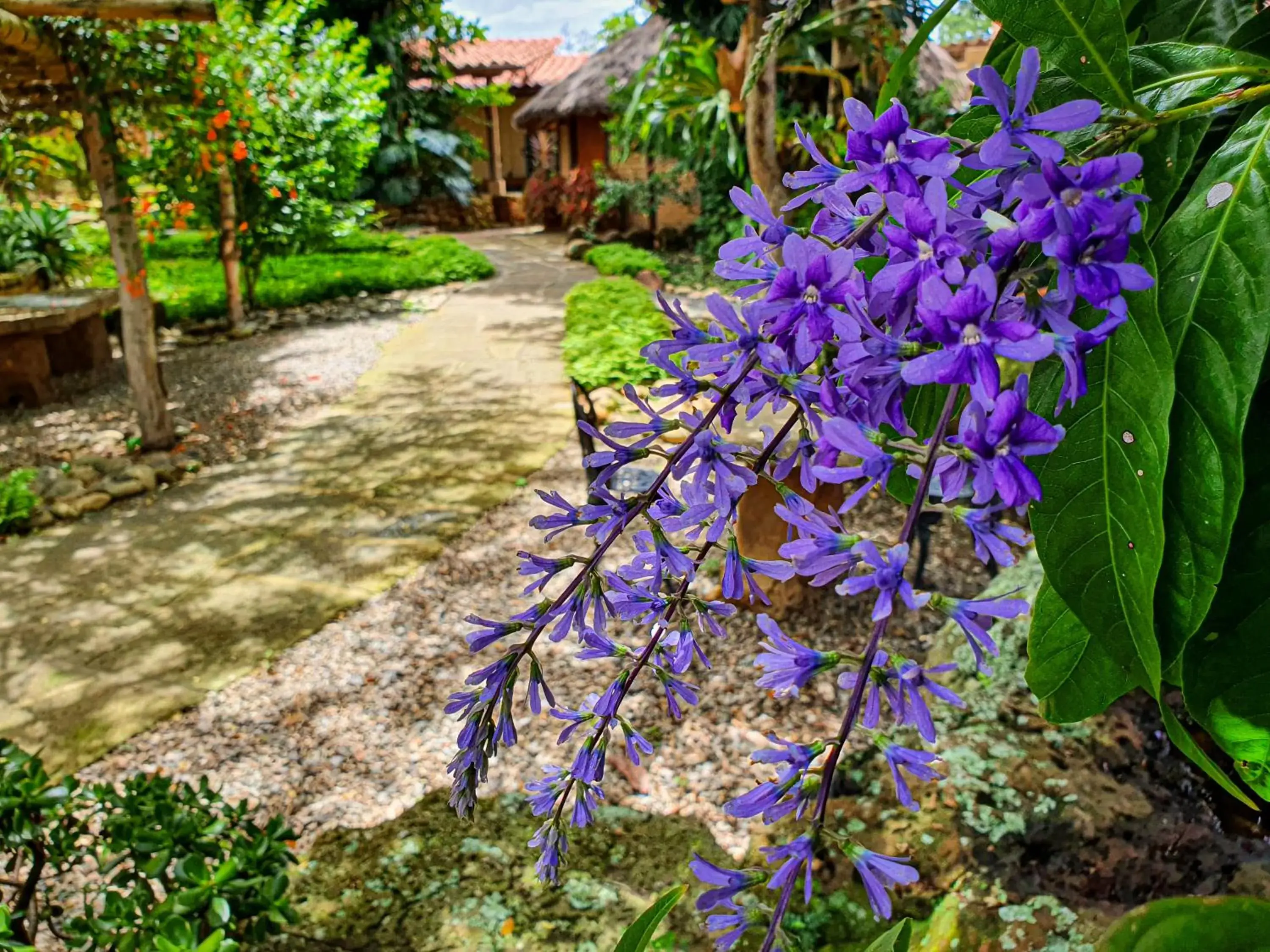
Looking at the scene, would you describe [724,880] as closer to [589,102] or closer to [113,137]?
[113,137]

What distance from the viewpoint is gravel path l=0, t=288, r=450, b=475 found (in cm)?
648

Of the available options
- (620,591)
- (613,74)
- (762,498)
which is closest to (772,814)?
(620,591)

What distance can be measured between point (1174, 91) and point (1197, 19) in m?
0.30

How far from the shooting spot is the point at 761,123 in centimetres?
477

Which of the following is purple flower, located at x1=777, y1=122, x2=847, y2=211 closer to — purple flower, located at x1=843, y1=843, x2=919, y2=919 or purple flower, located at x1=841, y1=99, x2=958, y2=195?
purple flower, located at x1=841, y1=99, x2=958, y2=195

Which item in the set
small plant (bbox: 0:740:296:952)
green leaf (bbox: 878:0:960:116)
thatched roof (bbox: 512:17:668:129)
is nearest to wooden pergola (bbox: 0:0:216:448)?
small plant (bbox: 0:740:296:952)

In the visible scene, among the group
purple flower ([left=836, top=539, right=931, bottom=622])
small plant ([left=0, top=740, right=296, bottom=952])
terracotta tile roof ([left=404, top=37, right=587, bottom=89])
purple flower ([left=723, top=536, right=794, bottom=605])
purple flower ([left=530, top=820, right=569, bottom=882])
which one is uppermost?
terracotta tile roof ([left=404, top=37, right=587, bottom=89])

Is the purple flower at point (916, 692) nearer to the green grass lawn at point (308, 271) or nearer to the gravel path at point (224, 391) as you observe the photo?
the gravel path at point (224, 391)

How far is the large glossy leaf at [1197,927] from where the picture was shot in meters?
0.95

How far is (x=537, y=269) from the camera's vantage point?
13922 mm

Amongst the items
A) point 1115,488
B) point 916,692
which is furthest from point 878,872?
point 1115,488

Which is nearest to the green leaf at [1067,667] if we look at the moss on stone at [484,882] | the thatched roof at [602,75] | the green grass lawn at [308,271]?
the moss on stone at [484,882]

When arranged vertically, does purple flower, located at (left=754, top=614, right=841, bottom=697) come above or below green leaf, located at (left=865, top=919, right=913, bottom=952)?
above

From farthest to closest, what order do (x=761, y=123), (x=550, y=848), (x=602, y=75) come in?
(x=602, y=75) → (x=761, y=123) → (x=550, y=848)
